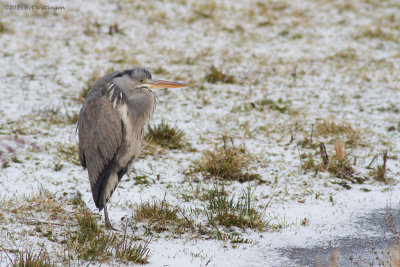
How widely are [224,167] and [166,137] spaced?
1.22 metres

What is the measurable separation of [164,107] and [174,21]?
179 inches

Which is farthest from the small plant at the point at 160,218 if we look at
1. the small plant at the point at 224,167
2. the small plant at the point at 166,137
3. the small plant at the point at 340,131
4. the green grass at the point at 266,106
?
the green grass at the point at 266,106

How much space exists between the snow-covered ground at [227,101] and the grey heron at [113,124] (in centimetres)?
52

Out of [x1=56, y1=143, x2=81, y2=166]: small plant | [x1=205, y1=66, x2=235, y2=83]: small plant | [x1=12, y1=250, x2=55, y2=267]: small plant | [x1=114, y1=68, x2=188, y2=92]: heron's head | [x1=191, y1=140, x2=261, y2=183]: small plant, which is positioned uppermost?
[x1=114, y1=68, x2=188, y2=92]: heron's head

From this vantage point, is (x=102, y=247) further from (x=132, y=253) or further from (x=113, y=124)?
(x=113, y=124)

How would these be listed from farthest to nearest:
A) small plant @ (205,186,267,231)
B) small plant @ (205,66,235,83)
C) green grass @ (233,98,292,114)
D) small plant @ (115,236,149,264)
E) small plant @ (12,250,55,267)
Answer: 1. small plant @ (205,66,235,83)
2. green grass @ (233,98,292,114)
3. small plant @ (205,186,267,231)
4. small plant @ (115,236,149,264)
5. small plant @ (12,250,55,267)

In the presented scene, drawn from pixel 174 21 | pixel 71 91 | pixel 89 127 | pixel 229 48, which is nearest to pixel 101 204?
pixel 89 127

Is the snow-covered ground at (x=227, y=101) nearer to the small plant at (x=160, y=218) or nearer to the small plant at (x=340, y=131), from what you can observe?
the small plant at (x=340, y=131)

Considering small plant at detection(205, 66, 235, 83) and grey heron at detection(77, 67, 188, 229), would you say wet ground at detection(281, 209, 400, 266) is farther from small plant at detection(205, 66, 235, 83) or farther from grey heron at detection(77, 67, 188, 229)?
small plant at detection(205, 66, 235, 83)

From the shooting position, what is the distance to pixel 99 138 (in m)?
4.59

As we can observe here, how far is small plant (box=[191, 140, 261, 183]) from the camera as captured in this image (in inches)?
232

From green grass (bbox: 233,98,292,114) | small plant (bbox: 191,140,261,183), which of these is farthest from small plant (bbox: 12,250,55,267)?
green grass (bbox: 233,98,292,114)

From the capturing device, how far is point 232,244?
14.6 feet

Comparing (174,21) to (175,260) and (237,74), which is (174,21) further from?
(175,260)
